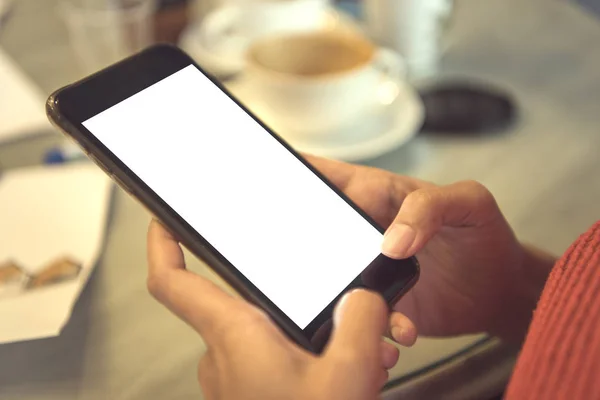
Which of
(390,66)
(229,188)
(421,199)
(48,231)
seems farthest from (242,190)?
(390,66)

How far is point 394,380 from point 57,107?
27 cm

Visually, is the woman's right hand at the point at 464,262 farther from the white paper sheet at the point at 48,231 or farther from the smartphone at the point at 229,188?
the white paper sheet at the point at 48,231

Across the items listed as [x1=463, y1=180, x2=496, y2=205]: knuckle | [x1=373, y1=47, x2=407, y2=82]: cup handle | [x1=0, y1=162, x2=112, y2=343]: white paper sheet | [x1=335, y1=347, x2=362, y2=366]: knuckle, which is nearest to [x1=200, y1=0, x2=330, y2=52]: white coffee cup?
[x1=373, y1=47, x2=407, y2=82]: cup handle

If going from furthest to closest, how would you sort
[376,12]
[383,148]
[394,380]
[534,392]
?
[376,12]
[383,148]
[394,380]
[534,392]

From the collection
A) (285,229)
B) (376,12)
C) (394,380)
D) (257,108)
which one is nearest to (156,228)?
(285,229)

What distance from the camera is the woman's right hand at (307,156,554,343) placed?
44 centimetres

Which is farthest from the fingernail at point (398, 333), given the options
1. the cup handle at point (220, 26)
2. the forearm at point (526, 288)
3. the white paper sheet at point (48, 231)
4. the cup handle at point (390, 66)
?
the cup handle at point (220, 26)

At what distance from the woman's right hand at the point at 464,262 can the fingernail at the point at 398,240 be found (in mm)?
44

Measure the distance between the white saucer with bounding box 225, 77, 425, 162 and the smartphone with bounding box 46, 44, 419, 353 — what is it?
18 cm

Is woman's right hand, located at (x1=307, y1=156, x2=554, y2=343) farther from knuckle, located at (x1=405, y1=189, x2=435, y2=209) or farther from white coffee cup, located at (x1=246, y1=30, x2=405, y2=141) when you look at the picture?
white coffee cup, located at (x1=246, y1=30, x2=405, y2=141)

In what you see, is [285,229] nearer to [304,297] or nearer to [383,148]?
[304,297]

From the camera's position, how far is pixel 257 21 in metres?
0.75

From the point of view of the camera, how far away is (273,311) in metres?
0.36

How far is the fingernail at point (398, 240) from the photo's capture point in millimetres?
393
